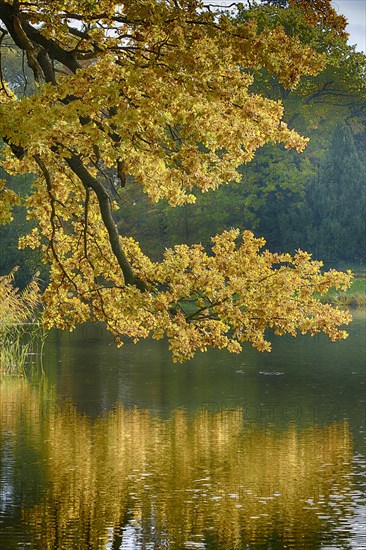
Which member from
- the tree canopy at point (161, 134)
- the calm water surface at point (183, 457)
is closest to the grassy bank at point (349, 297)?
the calm water surface at point (183, 457)

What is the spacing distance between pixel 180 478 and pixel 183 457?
119 centimetres

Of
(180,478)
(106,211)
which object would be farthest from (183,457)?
(106,211)

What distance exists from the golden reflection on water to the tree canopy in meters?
1.60

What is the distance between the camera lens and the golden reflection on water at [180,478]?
1033cm

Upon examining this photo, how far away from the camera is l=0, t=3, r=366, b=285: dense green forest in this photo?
4838cm

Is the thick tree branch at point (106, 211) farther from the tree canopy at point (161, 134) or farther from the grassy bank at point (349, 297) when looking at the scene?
the grassy bank at point (349, 297)

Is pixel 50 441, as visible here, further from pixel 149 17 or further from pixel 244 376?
pixel 244 376

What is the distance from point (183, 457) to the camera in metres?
13.8

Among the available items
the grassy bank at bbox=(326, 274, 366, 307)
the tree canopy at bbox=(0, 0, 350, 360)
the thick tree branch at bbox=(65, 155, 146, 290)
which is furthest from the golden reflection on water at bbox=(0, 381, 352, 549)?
the grassy bank at bbox=(326, 274, 366, 307)

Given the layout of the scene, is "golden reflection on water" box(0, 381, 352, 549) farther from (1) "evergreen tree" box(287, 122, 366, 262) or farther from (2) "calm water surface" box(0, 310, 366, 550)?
(1) "evergreen tree" box(287, 122, 366, 262)

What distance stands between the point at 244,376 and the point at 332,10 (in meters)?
12.2

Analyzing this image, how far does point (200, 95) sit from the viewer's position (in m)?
11.3

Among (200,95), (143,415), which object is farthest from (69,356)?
(200,95)

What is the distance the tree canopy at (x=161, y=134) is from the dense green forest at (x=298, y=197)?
33.4m
